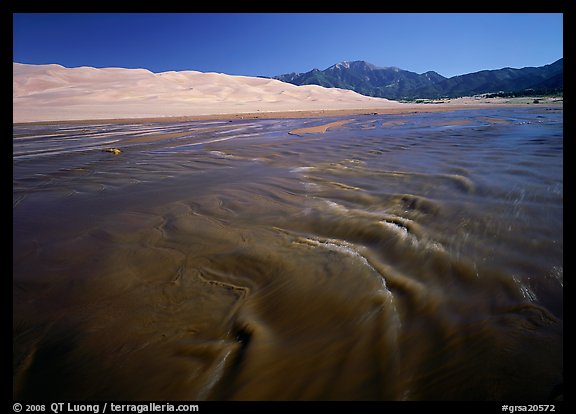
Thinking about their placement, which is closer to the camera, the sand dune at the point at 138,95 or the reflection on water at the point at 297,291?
the reflection on water at the point at 297,291

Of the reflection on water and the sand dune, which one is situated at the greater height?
the sand dune

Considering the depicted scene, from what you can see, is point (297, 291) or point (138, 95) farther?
point (138, 95)

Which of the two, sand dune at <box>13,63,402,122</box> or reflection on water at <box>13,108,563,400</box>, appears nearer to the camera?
reflection on water at <box>13,108,563,400</box>

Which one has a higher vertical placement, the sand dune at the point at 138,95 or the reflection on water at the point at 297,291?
the sand dune at the point at 138,95

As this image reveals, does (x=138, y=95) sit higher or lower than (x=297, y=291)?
higher
